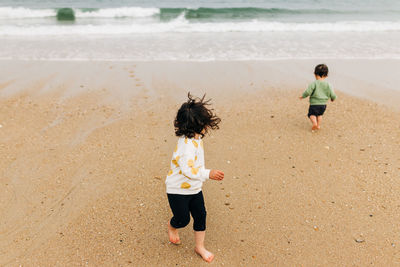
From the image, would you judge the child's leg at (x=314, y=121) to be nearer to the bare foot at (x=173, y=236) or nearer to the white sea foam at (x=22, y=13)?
the bare foot at (x=173, y=236)

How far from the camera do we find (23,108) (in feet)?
18.7

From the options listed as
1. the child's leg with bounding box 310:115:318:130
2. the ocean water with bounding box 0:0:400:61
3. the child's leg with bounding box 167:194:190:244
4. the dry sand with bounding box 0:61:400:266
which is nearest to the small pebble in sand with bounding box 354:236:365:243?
the dry sand with bounding box 0:61:400:266

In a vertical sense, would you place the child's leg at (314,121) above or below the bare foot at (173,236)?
above

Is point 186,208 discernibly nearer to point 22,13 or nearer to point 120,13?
point 120,13

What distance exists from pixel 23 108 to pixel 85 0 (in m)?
17.5

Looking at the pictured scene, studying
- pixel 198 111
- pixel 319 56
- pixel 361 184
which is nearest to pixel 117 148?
pixel 198 111

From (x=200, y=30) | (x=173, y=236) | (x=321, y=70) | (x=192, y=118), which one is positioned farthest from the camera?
(x=200, y=30)

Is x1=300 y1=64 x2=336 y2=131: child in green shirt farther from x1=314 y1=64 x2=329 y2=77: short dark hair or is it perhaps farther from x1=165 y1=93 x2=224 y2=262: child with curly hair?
x1=165 y1=93 x2=224 y2=262: child with curly hair

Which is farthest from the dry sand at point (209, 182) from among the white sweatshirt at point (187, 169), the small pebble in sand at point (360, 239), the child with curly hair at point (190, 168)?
the white sweatshirt at point (187, 169)

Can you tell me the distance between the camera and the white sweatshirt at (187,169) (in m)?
2.32

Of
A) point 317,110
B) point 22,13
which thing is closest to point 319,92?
point 317,110

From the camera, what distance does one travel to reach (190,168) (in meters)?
2.31

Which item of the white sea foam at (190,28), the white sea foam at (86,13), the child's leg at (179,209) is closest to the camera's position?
the child's leg at (179,209)

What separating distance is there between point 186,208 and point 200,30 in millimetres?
11798
